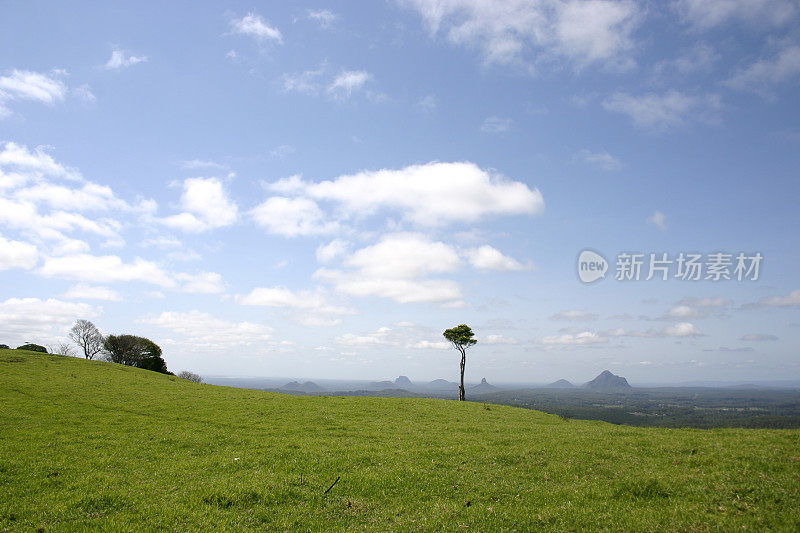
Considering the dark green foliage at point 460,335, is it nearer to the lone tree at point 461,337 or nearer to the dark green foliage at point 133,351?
the lone tree at point 461,337

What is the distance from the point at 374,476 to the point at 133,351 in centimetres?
11167

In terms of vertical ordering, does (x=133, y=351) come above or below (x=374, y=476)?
below

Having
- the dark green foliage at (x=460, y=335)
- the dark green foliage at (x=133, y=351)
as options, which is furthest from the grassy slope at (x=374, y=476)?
the dark green foliage at (x=133, y=351)

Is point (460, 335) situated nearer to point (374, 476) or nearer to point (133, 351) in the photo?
point (374, 476)

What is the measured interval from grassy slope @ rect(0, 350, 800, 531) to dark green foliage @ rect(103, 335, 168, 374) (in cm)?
7922

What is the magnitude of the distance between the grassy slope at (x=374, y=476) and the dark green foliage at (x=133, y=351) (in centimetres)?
7922

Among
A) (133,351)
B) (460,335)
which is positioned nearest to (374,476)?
(460,335)

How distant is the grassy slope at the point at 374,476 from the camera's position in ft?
41.5

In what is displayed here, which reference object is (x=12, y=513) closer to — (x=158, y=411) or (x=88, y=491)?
(x=88, y=491)

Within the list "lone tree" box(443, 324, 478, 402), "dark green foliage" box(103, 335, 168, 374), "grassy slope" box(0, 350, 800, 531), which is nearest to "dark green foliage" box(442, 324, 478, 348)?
"lone tree" box(443, 324, 478, 402)

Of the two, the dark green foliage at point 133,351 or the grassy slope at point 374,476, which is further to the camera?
the dark green foliage at point 133,351

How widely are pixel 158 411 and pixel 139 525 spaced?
80.7 ft

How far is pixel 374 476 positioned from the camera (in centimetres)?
1705

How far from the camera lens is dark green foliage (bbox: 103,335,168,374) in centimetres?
10075
